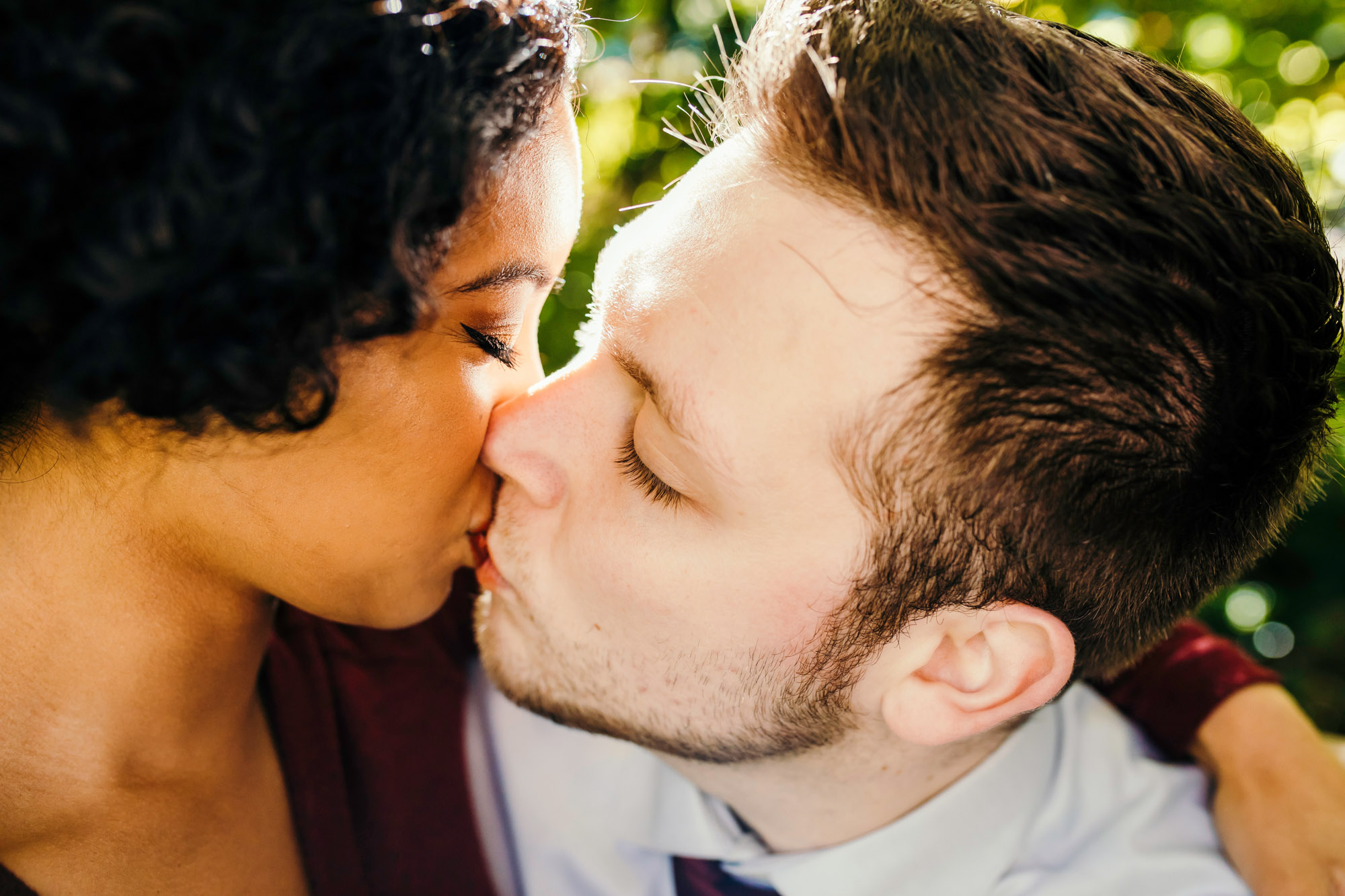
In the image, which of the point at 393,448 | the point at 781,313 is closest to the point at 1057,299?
the point at 781,313

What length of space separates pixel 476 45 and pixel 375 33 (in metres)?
0.17

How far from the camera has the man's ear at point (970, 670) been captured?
1217mm

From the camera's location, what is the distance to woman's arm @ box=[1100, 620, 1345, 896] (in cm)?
134

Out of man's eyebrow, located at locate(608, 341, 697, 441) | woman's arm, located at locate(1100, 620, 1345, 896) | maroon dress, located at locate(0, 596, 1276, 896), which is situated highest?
man's eyebrow, located at locate(608, 341, 697, 441)

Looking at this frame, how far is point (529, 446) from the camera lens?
4.12ft

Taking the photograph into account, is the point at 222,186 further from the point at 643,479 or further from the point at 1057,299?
the point at 1057,299

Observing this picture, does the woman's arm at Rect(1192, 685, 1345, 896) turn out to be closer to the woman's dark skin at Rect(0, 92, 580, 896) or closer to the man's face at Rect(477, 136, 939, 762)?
the man's face at Rect(477, 136, 939, 762)

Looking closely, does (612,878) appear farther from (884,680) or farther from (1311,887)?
(1311,887)

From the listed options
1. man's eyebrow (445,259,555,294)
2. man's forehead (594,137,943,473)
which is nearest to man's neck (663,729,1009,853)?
man's forehead (594,137,943,473)

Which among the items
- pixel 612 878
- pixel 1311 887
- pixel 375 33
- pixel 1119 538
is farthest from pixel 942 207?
pixel 612 878

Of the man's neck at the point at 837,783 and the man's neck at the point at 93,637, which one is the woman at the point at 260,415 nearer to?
the man's neck at the point at 93,637

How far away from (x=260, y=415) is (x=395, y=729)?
35.1 inches

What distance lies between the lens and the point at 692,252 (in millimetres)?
1161

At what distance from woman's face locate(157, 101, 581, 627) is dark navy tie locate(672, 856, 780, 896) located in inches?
31.0
